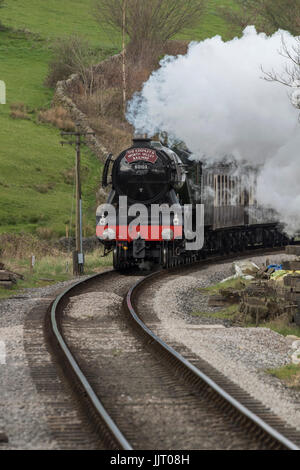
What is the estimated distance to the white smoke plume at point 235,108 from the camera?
21.4 meters

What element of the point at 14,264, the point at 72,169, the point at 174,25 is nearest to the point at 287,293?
the point at 14,264

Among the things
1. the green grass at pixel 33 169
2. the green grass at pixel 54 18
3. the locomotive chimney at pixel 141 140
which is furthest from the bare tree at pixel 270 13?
the locomotive chimney at pixel 141 140

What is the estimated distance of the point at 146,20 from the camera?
185 feet

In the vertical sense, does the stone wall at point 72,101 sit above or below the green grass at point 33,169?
above

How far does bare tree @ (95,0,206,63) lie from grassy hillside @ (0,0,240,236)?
816 centimetres

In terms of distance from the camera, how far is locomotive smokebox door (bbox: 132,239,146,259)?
22567 millimetres

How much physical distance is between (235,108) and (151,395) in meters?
Answer: 14.9

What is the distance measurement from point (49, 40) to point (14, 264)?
54.5m

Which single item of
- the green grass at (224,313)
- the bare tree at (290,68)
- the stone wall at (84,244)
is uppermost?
the bare tree at (290,68)

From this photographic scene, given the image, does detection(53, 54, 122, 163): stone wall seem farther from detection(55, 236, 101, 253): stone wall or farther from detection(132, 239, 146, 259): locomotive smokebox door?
detection(132, 239, 146, 259): locomotive smokebox door

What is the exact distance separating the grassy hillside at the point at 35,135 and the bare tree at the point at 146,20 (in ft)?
26.8

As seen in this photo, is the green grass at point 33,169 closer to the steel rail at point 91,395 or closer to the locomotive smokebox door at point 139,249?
the locomotive smokebox door at point 139,249

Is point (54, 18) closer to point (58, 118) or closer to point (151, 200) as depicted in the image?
point (58, 118)
